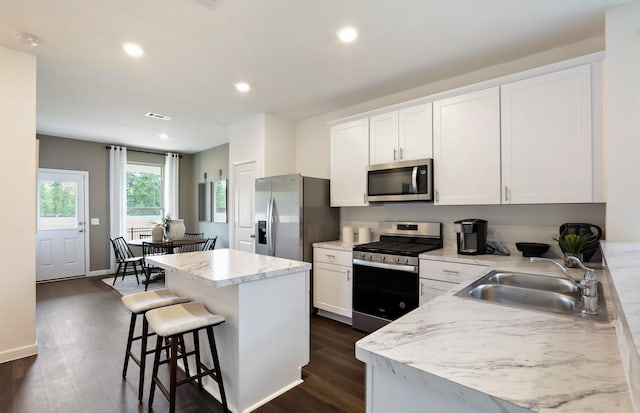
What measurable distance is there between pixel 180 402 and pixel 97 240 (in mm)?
5523

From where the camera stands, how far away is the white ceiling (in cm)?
218

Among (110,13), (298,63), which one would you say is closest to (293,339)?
(298,63)

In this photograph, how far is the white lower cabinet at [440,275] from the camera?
8.59 feet

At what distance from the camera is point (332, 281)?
3621 millimetres

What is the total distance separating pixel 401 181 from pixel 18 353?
384 centimetres

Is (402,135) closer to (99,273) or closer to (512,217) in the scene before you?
(512,217)

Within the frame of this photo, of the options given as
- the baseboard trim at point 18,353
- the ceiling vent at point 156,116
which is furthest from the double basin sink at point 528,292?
the ceiling vent at point 156,116

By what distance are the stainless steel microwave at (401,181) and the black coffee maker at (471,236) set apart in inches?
16.5

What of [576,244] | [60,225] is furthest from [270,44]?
[60,225]

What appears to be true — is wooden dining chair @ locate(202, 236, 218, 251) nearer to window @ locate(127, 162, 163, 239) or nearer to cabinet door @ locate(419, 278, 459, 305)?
window @ locate(127, 162, 163, 239)

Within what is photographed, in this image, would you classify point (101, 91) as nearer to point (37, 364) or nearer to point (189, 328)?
→ point (37, 364)

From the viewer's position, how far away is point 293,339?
230cm

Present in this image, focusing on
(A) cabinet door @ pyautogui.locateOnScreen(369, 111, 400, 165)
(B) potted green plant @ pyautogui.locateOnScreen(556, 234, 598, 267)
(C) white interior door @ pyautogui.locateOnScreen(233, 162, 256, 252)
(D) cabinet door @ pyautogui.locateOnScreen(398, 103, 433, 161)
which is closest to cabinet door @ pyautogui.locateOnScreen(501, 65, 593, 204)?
(B) potted green plant @ pyautogui.locateOnScreen(556, 234, 598, 267)

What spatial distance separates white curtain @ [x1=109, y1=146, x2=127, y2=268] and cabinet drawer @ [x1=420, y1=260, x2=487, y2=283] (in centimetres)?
620
